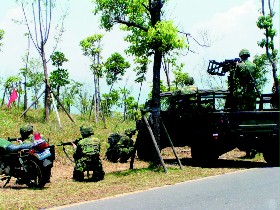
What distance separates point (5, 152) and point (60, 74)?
783 inches

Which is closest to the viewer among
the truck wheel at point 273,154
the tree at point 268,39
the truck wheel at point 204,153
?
the truck wheel at point 273,154

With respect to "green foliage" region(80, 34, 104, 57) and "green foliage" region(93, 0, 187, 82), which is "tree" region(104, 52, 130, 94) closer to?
"green foliage" region(80, 34, 104, 57)

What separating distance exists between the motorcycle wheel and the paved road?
186 cm

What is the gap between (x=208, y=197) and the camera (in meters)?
7.17

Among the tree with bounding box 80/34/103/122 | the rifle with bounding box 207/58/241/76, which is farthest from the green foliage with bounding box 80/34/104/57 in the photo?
the rifle with bounding box 207/58/241/76

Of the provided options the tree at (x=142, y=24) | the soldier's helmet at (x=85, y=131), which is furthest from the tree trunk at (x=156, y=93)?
the soldier's helmet at (x=85, y=131)

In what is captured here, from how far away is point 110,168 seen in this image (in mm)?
11570

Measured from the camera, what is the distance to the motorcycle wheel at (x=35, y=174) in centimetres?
845

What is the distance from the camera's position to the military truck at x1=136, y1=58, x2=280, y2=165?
1077cm

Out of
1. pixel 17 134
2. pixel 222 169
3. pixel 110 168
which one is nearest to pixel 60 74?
pixel 17 134

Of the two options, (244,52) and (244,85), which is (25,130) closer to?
(244,85)

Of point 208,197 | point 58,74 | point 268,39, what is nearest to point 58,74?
point 58,74

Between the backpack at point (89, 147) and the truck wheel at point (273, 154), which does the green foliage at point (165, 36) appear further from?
the truck wheel at point (273, 154)

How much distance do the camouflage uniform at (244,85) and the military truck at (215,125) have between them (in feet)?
0.78
